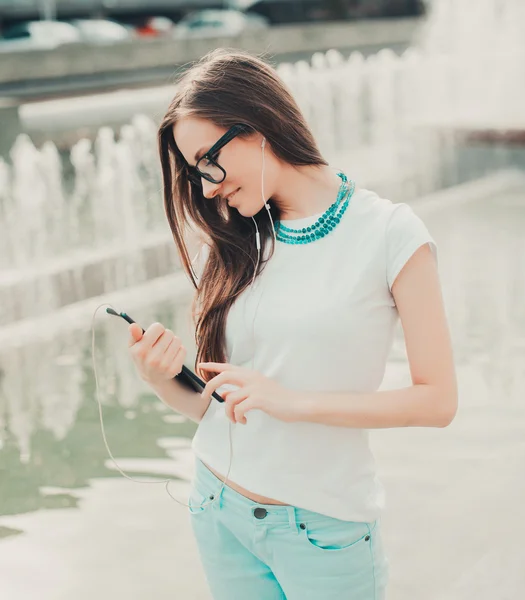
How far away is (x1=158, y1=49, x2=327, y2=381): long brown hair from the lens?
1611mm

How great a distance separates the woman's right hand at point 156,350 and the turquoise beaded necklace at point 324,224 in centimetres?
27

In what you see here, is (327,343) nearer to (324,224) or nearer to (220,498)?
(324,224)

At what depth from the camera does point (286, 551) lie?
5.28 feet

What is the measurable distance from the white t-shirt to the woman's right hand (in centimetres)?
14

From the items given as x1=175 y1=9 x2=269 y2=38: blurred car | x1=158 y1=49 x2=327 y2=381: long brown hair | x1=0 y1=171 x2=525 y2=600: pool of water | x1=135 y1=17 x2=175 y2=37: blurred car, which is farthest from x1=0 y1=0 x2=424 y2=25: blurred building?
x1=158 y1=49 x2=327 y2=381: long brown hair

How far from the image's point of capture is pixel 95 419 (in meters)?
4.65

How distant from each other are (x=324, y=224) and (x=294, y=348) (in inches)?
8.7

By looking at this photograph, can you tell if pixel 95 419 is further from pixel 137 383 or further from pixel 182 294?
pixel 182 294

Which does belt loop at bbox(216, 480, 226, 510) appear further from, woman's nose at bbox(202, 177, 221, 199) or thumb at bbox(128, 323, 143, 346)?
woman's nose at bbox(202, 177, 221, 199)

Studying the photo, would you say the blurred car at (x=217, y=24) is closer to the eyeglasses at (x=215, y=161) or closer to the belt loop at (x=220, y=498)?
the eyeglasses at (x=215, y=161)

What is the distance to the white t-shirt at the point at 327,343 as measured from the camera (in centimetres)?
157

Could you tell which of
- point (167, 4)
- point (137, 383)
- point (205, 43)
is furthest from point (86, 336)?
point (167, 4)

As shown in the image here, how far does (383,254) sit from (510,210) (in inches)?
317

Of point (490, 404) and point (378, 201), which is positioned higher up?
point (378, 201)
